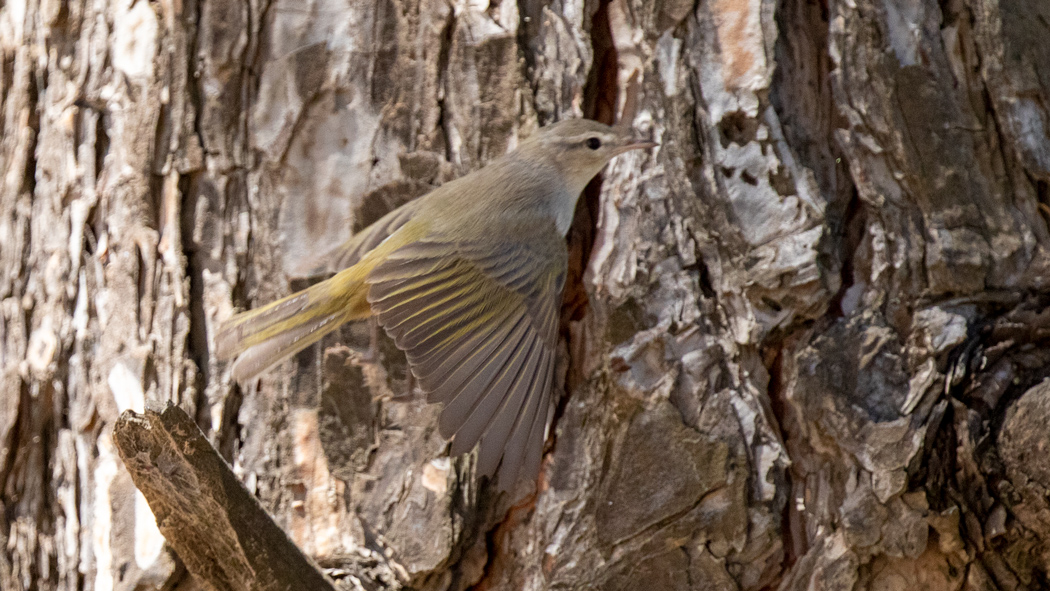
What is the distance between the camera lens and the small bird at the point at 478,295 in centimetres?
206

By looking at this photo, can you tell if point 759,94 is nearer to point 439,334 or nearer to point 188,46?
point 439,334

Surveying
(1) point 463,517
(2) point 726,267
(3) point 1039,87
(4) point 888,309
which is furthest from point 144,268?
(3) point 1039,87

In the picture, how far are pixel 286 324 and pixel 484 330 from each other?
0.49 meters

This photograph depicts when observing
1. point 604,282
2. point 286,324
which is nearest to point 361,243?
point 286,324

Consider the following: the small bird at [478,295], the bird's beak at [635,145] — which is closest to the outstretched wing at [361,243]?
the small bird at [478,295]

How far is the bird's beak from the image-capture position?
2.23 m

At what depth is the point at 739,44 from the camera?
2.19 metres

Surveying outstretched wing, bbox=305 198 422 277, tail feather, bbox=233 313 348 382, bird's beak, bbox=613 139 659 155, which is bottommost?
tail feather, bbox=233 313 348 382

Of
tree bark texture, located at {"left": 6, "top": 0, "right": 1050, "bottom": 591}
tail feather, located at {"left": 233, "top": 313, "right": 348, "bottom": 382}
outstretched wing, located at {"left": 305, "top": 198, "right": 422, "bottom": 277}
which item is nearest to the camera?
tree bark texture, located at {"left": 6, "top": 0, "right": 1050, "bottom": 591}

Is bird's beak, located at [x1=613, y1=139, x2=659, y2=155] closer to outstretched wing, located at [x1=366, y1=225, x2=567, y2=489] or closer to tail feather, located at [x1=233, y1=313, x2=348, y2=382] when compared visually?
outstretched wing, located at [x1=366, y1=225, x2=567, y2=489]

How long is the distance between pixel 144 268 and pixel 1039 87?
2.23 metres

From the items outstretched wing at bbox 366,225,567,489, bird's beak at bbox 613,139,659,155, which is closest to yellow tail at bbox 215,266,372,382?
outstretched wing at bbox 366,225,567,489

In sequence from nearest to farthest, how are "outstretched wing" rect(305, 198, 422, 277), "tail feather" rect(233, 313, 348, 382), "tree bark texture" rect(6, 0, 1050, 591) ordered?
"tree bark texture" rect(6, 0, 1050, 591)
"tail feather" rect(233, 313, 348, 382)
"outstretched wing" rect(305, 198, 422, 277)

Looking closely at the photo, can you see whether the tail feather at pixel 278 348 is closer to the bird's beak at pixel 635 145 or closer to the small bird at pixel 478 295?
the small bird at pixel 478 295
